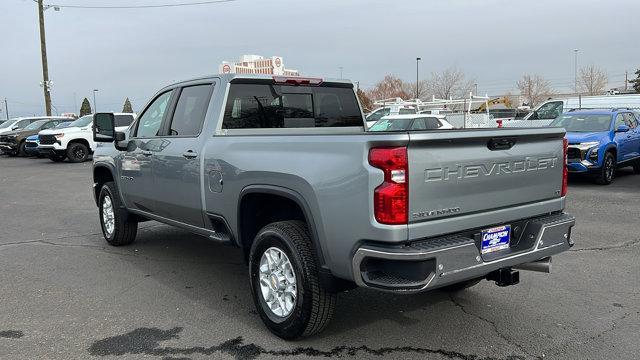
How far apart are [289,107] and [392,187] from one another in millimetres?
2268

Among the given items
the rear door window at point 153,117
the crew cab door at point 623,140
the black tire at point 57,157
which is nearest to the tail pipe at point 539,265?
the rear door window at point 153,117

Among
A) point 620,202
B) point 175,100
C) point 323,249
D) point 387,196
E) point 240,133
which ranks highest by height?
point 175,100

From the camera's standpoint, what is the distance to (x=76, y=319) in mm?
4402

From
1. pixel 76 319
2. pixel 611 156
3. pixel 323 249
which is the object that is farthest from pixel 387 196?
pixel 611 156

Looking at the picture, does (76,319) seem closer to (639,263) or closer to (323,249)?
(323,249)

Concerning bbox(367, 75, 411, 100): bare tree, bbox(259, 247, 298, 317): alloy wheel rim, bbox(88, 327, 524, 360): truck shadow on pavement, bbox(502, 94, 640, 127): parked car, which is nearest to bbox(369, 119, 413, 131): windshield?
bbox(502, 94, 640, 127): parked car

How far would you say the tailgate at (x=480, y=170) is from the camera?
3195 millimetres

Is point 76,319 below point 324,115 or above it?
below

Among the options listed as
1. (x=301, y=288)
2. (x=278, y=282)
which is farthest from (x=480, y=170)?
(x=278, y=282)

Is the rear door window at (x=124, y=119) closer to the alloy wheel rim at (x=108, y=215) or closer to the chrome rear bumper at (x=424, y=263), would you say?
the alloy wheel rim at (x=108, y=215)

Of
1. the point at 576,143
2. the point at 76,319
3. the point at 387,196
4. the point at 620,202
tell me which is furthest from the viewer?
the point at 576,143

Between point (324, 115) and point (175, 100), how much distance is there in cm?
148

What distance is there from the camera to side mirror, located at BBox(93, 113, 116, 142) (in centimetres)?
615

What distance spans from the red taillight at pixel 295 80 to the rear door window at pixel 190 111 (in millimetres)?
645
